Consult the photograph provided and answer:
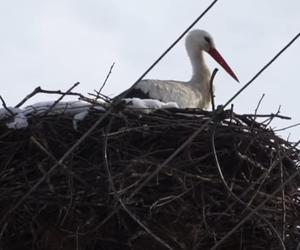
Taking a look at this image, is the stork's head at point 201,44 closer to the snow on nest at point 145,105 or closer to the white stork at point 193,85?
the white stork at point 193,85

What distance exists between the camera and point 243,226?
15.6 feet

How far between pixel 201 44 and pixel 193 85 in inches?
20.5

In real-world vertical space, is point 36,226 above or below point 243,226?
below

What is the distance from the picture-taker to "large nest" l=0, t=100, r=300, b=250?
4.59m

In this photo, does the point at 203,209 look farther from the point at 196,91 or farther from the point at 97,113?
the point at 196,91

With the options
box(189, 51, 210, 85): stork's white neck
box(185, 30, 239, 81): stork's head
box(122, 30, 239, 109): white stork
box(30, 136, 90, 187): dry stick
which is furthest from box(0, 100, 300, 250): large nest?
box(185, 30, 239, 81): stork's head

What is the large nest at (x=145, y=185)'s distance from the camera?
181 inches

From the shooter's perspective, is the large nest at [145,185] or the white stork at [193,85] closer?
the large nest at [145,185]

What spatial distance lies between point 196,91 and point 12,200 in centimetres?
259

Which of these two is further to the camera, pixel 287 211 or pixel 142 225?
pixel 287 211

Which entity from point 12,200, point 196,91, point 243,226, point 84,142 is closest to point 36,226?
point 12,200

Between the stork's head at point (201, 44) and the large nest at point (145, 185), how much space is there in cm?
250

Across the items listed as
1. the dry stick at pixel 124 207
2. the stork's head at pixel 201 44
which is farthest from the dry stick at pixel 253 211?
the stork's head at pixel 201 44

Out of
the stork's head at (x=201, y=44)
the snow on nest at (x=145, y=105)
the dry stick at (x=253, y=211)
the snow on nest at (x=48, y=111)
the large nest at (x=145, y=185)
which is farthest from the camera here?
the stork's head at (x=201, y=44)
